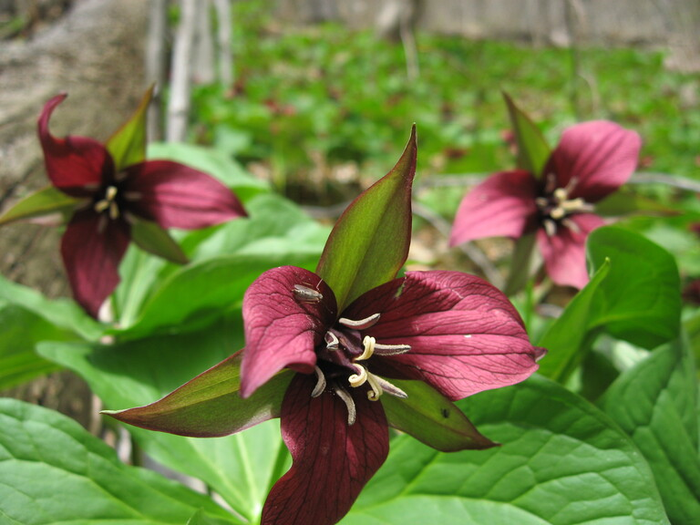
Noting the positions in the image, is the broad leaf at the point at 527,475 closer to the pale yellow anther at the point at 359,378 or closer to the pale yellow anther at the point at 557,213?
the pale yellow anther at the point at 359,378

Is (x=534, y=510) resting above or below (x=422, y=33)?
above

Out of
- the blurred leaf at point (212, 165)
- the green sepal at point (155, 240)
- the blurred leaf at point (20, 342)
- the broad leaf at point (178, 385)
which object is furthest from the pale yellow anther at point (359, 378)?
the blurred leaf at point (212, 165)

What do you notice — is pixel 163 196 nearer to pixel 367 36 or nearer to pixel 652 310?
pixel 652 310

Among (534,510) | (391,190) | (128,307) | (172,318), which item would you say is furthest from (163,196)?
(534,510)

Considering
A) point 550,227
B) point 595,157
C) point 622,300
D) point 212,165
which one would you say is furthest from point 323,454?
point 212,165

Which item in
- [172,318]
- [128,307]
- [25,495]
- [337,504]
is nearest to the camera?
[337,504]

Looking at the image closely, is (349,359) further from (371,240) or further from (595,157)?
(595,157)

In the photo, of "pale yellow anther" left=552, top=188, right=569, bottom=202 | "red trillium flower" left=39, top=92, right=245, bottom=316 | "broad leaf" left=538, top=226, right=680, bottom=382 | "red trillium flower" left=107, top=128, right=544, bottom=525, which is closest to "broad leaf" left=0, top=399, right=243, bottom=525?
"red trillium flower" left=107, top=128, right=544, bottom=525
